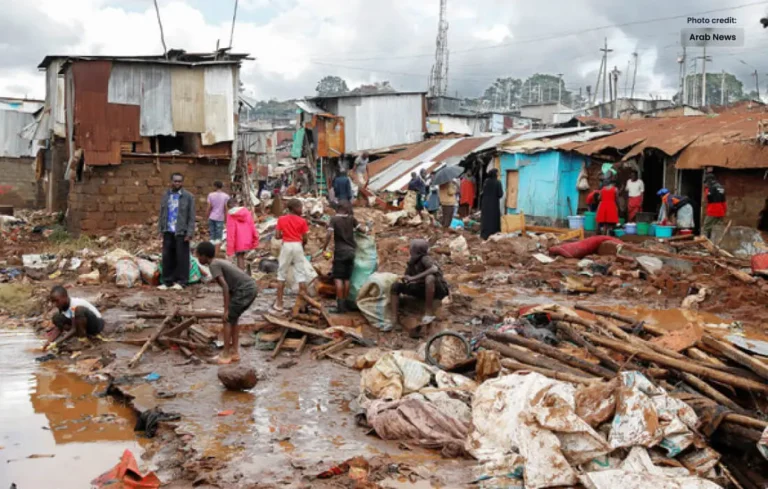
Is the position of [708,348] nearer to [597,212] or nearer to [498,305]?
[498,305]

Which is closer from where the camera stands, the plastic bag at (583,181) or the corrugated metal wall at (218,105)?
the plastic bag at (583,181)

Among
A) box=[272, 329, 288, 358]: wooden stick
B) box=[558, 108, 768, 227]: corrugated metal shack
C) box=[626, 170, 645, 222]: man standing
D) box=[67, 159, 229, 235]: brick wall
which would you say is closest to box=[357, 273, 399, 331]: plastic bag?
box=[272, 329, 288, 358]: wooden stick

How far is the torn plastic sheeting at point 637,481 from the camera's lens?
4.25 metres

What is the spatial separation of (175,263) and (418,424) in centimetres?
725

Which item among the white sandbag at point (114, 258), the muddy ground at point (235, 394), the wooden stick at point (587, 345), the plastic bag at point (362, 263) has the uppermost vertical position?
the plastic bag at point (362, 263)

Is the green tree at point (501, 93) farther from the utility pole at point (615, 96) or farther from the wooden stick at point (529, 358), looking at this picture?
the wooden stick at point (529, 358)

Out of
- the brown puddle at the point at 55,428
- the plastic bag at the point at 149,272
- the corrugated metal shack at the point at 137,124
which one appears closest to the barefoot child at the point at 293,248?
the brown puddle at the point at 55,428

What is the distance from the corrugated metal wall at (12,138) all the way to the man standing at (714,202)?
30037mm

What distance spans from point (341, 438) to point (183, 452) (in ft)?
3.73

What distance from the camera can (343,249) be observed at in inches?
356

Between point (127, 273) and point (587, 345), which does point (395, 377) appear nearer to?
point (587, 345)

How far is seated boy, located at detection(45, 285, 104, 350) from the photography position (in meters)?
7.93

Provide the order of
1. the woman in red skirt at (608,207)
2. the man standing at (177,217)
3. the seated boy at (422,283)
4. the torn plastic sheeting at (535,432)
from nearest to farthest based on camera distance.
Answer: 1. the torn plastic sheeting at (535,432)
2. the seated boy at (422,283)
3. the man standing at (177,217)
4. the woman in red skirt at (608,207)

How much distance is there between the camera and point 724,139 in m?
15.4
